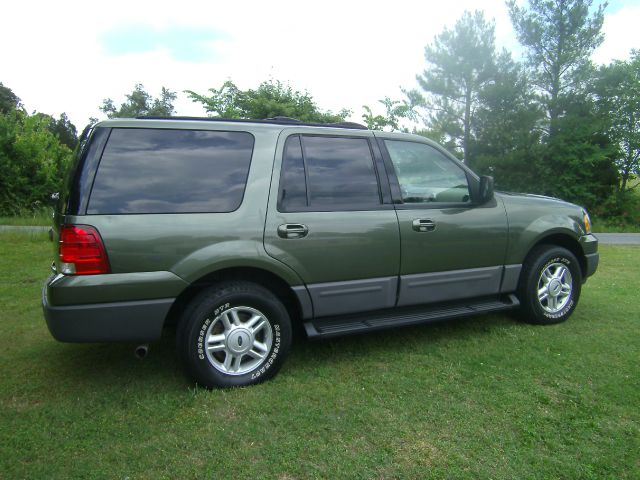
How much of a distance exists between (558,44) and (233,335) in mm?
20183

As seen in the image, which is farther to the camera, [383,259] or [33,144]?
[33,144]

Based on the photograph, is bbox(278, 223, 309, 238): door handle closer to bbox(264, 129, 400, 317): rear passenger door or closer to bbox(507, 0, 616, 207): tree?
bbox(264, 129, 400, 317): rear passenger door

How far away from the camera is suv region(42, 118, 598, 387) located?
308 centimetres

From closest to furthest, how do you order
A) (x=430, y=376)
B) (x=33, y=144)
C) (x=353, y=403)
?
(x=353, y=403) → (x=430, y=376) → (x=33, y=144)

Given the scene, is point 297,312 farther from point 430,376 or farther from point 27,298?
point 27,298

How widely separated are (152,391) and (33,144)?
13796 mm

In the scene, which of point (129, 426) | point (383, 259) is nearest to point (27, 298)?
point (129, 426)

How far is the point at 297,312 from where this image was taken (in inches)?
150

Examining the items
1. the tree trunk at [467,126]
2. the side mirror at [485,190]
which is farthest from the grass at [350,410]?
the tree trunk at [467,126]

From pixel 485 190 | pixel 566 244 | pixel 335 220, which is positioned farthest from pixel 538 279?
pixel 335 220

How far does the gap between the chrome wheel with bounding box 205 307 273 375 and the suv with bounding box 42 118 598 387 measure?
12 mm

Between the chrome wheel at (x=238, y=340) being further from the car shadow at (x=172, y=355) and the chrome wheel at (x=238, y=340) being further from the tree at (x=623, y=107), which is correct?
the tree at (x=623, y=107)

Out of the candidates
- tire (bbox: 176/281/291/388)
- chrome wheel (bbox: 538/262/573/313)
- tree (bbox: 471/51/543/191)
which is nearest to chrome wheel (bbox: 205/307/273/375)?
tire (bbox: 176/281/291/388)

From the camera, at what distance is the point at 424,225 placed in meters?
4.00
